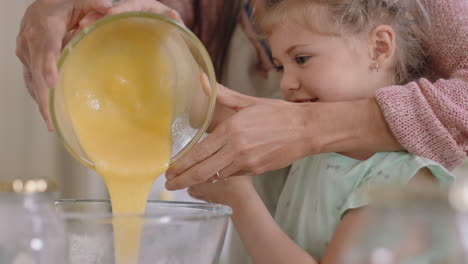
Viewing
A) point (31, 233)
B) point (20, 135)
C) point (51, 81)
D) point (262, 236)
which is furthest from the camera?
point (20, 135)

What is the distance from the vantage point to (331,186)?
1.02 metres

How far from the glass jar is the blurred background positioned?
1.37 meters

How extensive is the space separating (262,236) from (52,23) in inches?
19.2

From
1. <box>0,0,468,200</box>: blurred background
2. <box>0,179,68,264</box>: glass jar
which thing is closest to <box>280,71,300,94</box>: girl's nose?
<box>0,179,68,264</box>: glass jar

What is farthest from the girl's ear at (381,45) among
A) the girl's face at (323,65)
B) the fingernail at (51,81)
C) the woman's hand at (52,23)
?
the fingernail at (51,81)

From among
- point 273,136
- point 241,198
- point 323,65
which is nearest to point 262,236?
point 241,198

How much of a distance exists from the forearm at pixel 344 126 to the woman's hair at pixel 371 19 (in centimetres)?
16

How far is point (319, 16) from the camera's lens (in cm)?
101

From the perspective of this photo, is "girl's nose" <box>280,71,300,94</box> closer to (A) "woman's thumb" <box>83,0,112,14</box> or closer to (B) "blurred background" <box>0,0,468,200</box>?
(A) "woman's thumb" <box>83,0,112,14</box>

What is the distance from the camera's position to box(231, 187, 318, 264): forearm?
0.94 meters

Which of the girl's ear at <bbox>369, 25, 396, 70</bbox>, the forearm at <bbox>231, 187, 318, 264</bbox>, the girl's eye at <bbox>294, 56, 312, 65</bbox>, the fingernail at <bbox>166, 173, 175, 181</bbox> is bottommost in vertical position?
the forearm at <bbox>231, 187, 318, 264</bbox>

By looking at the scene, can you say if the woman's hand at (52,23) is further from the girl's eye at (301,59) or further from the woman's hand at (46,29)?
the girl's eye at (301,59)

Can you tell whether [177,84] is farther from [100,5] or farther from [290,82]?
[290,82]

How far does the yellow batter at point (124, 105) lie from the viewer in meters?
0.74
